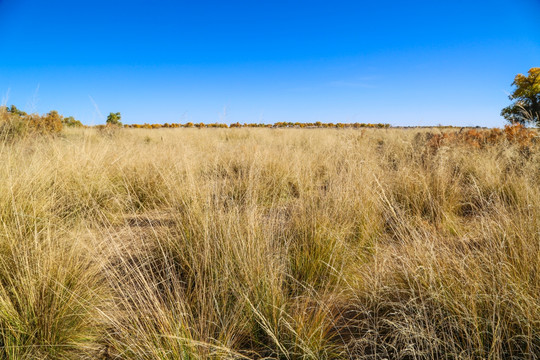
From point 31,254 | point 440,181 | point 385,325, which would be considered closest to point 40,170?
point 31,254

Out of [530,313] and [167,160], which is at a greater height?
[167,160]

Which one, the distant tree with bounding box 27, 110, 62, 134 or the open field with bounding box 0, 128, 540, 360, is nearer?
the open field with bounding box 0, 128, 540, 360

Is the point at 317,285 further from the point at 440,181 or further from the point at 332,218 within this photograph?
the point at 440,181

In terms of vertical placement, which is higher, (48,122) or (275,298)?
(48,122)

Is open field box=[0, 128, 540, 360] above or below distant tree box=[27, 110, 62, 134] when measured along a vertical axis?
below

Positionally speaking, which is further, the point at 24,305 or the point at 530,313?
the point at 24,305

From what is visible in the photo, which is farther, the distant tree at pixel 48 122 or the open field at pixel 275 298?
the distant tree at pixel 48 122

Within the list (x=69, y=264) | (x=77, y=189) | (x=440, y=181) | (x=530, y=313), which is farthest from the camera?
(x=440, y=181)

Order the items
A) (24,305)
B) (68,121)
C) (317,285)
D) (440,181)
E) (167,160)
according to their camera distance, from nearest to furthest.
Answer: (24,305) < (317,285) < (440,181) < (167,160) < (68,121)

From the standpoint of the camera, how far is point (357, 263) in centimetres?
190

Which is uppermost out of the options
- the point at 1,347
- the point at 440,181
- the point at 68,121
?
the point at 68,121

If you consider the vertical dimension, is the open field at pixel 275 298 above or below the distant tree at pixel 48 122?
below

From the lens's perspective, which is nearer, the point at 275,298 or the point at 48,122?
the point at 275,298

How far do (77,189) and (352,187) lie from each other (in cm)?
291
